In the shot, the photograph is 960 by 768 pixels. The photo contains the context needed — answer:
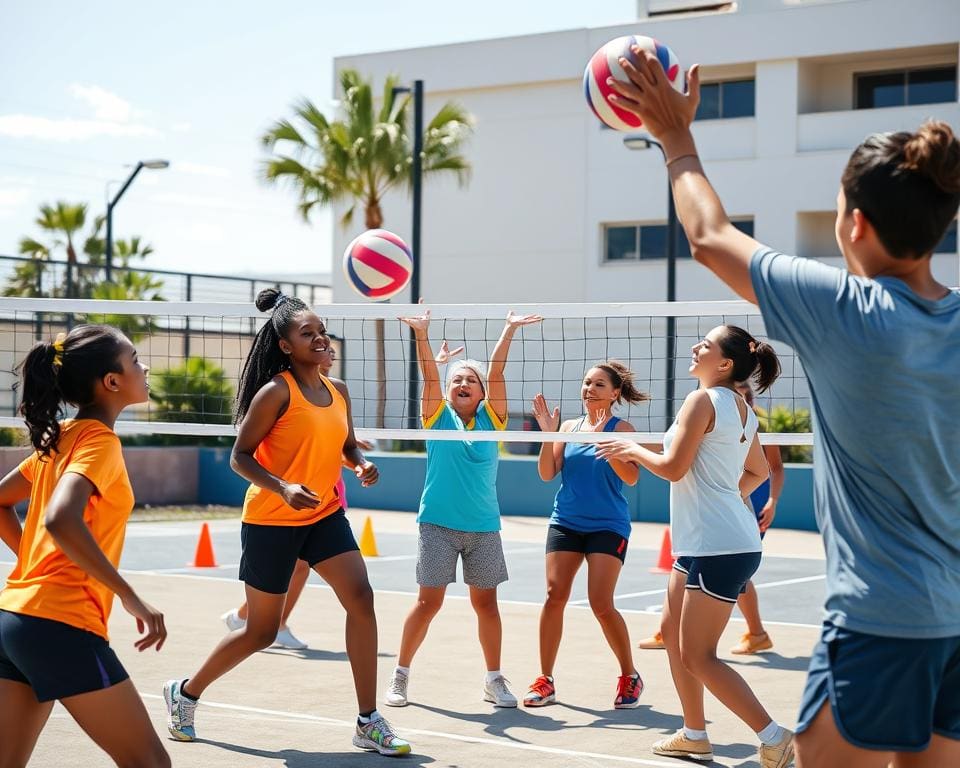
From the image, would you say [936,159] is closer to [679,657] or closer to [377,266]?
[679,657]

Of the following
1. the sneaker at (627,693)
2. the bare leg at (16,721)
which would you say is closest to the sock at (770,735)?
the sneaker at (627,693)

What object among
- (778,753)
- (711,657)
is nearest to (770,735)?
(778,753)

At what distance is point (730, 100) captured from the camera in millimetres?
30234

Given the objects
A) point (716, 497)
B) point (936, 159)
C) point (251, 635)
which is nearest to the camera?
point (936, 159)

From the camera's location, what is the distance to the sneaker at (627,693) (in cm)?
673

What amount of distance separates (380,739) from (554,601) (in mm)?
1516

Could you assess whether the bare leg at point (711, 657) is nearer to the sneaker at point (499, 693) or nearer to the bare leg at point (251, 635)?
the sneaker at point (499, 693)

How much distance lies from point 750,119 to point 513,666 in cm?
2388

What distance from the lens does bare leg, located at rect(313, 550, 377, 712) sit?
577 centimetres

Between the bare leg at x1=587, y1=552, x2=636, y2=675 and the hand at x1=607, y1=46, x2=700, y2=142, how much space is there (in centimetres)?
430

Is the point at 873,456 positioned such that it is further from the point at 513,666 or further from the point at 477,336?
the point at 477,336

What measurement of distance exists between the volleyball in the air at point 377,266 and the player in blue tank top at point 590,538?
9.68 feet

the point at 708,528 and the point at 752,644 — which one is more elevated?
the point at 708,528

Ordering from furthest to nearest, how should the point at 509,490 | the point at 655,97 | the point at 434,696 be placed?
the point at 509,490 → the point at 434,696 → the point at 655,97
